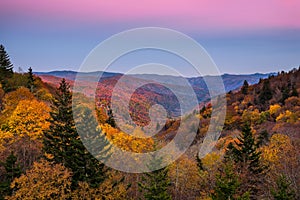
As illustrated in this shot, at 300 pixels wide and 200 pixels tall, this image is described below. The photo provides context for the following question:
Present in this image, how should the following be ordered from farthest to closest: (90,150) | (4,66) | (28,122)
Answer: (4,66) < (28,122) < (90,150)

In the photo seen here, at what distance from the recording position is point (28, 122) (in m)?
51.0

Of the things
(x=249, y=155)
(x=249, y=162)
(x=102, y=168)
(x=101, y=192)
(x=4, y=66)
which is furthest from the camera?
(x=4, y=66)

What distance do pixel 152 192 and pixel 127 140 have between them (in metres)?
16.7

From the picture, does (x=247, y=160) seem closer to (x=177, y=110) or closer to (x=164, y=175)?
(x=164, y=175)

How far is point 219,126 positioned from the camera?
110 m

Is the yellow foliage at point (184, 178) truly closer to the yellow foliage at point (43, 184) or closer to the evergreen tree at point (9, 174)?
the yellow foliage at point (43, 184)

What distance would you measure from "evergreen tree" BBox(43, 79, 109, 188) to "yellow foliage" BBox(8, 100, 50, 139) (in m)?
4.47

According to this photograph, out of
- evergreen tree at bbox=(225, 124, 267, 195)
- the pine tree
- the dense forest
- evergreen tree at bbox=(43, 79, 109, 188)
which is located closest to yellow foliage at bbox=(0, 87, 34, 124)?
the dense forest

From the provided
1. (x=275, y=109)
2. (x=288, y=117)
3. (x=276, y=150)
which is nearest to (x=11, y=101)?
(x=276, y=150)

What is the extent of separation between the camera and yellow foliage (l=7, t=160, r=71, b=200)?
3453 cm

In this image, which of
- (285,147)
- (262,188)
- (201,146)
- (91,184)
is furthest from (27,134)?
(201,146)

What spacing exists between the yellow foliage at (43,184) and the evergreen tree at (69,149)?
191 cm

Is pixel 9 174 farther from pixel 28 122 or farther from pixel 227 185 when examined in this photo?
pixel 227 185

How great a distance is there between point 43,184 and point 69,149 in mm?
5877
